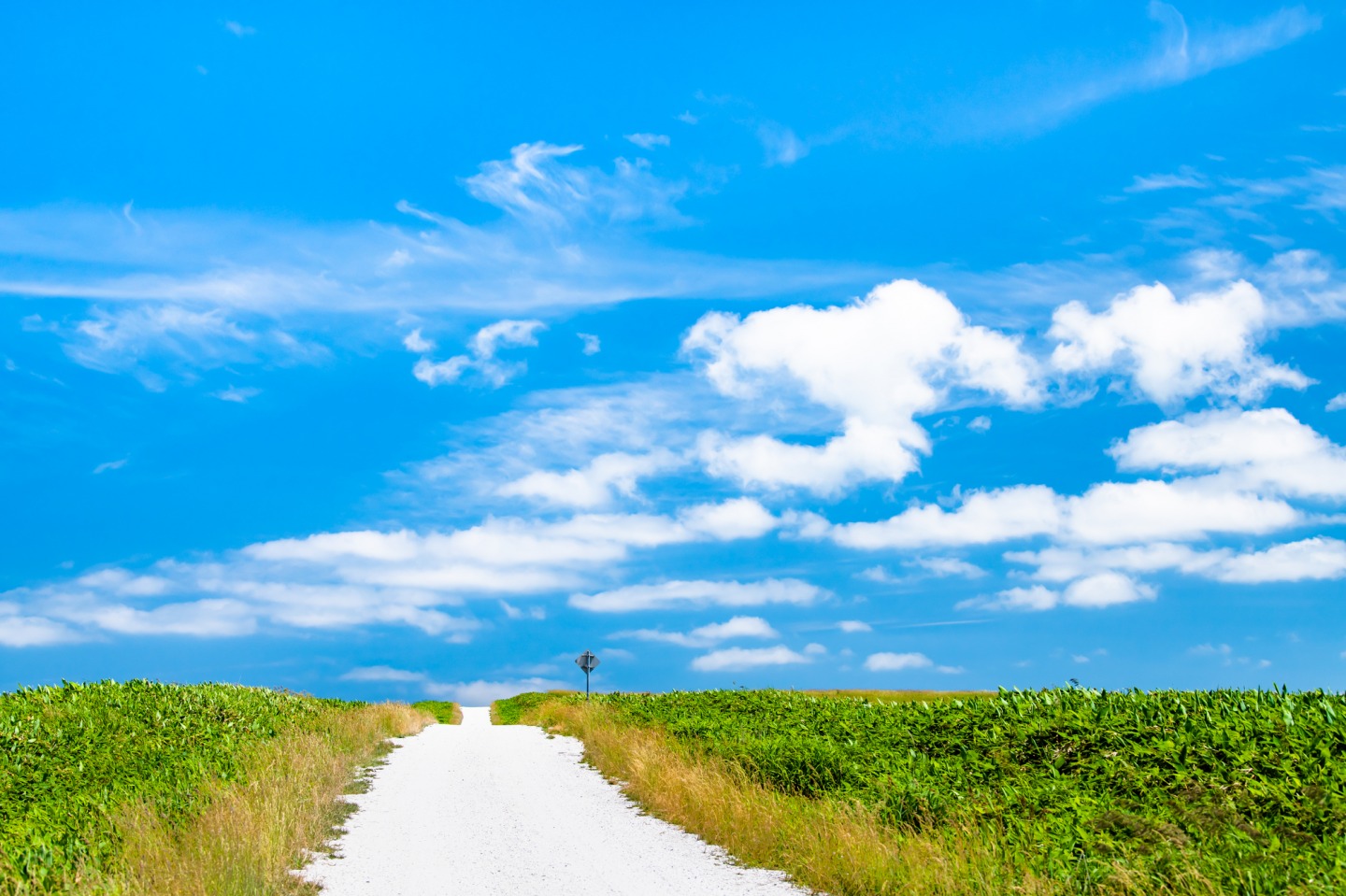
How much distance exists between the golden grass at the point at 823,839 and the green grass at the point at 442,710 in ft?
126

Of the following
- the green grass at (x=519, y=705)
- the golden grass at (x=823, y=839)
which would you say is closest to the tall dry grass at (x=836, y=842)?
the golden grass at (x=823, y=839)

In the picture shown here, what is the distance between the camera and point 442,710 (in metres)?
61.4

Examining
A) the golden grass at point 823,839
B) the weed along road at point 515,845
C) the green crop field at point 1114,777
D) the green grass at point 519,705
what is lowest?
the weed along road at point 515,845

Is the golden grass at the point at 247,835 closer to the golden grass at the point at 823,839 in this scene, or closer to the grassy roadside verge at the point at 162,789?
the grassy roadside verge at the point at 162,789

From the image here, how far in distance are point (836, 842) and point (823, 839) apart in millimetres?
285

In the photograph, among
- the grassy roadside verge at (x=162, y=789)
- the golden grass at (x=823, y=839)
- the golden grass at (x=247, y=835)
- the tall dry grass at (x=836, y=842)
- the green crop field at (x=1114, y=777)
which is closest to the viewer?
the green crop field at (x=1114, y=777)

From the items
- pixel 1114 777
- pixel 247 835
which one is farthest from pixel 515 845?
pixel 1114 777

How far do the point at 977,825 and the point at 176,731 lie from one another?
18577 millimetres

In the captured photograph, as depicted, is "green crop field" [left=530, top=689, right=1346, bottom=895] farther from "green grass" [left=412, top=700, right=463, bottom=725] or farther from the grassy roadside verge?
"green grass" [left=412, top=700, right=463, bottom=725]

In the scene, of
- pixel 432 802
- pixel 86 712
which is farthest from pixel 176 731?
pixel 432 802

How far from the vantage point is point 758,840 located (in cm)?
1191

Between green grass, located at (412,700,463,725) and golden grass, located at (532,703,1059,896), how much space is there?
38344 mm

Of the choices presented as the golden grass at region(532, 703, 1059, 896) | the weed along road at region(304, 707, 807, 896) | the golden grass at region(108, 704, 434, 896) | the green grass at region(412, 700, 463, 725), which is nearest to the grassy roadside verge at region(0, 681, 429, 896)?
the golden grass at region(108, 704, 434, 896)

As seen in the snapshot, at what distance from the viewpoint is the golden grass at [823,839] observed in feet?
29.2
